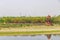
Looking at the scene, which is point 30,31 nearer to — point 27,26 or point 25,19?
point 27,26

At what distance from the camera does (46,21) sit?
365 inches

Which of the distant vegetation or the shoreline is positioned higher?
the distant vegetation

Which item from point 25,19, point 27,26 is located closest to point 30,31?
point 27,26

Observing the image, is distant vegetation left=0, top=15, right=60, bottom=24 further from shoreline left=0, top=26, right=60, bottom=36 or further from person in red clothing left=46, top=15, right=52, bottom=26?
shoreline left=0, top=26, right=60, bottom=36

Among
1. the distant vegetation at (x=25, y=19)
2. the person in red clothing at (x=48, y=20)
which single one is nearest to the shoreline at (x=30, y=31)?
the person in red clothing at (x=48, y=20)

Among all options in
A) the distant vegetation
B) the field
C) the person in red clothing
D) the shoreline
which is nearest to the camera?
the shoreline

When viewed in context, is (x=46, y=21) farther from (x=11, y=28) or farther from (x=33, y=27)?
(x=11, y=28)

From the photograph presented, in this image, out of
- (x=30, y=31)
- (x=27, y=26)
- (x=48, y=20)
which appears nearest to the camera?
(x=30, y=31)

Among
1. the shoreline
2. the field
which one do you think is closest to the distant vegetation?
the field

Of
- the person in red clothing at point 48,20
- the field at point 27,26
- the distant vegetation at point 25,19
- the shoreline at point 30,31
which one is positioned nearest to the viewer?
the shoreline at point 30,31

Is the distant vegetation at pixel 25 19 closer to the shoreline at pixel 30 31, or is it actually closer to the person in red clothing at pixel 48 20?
the person in red clothing at pixel 48 20

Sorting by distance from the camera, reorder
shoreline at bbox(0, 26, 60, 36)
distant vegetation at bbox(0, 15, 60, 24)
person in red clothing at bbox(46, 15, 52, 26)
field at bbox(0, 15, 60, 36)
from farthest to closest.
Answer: distant vegetation at bbox(0, 15, 60, 24), person in red clothing at bbox(46, 15, 52, 26), field at bbox(0, 15, 60, 36), shoreline at bbox(0, 26, 60, 36)

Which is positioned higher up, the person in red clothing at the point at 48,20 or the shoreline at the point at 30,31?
the person in red clothing at the point at 48,20

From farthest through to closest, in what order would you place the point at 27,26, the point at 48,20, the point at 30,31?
1. the point at 48,20
2. the point at 27,26
3. the point at 30,31
